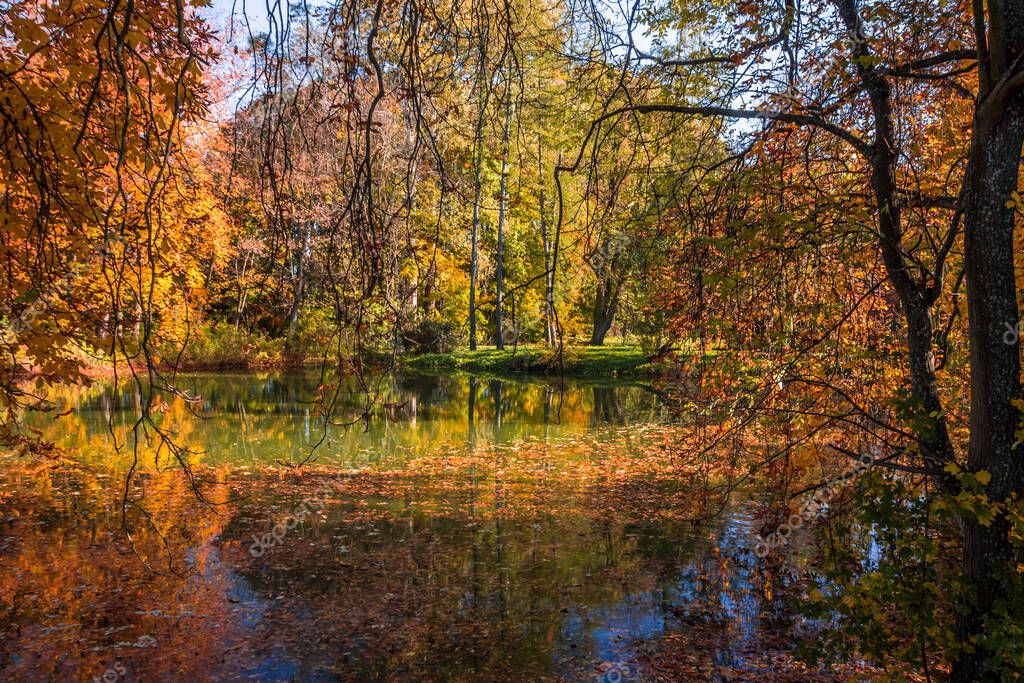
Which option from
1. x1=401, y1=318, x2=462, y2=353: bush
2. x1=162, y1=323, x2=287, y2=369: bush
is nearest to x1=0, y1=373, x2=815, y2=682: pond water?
x1=162, y1=323, x2=287, y2=369: bush

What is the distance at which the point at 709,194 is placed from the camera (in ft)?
18.0

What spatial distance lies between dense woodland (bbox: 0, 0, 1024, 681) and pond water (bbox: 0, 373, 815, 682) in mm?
896

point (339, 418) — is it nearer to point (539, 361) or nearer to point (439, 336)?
point (539, 361)

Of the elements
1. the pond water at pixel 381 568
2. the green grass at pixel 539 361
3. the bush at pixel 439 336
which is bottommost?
the pond water at pixel 381 568

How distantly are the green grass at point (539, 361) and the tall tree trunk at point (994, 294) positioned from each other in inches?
760

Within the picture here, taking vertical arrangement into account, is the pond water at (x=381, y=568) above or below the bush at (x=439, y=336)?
below

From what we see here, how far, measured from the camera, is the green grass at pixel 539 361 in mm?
24875

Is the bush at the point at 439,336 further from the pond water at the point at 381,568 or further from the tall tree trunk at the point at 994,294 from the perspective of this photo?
the tall tree trunk at the point at 994,294

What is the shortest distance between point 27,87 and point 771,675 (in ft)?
19.1

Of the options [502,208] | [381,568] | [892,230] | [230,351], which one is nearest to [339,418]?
[381,568]

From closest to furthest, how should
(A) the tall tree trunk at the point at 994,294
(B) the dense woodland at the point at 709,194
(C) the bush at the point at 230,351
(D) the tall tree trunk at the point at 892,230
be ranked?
(B) the dense woodland at the point at 709,194
(A) the tall tree trunk at the point at 994,294
(D) the tall tree trunk at the point at 892,230
(C) the bush at the point at 230,351

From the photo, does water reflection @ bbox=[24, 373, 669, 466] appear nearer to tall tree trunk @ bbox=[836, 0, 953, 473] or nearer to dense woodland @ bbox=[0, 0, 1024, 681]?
dense woodland @ bbox=[0, 0, 1024, 681]

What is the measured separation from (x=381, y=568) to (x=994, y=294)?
5.46m

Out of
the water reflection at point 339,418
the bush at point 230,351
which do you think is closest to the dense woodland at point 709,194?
→ the water reflection at point 339,418
